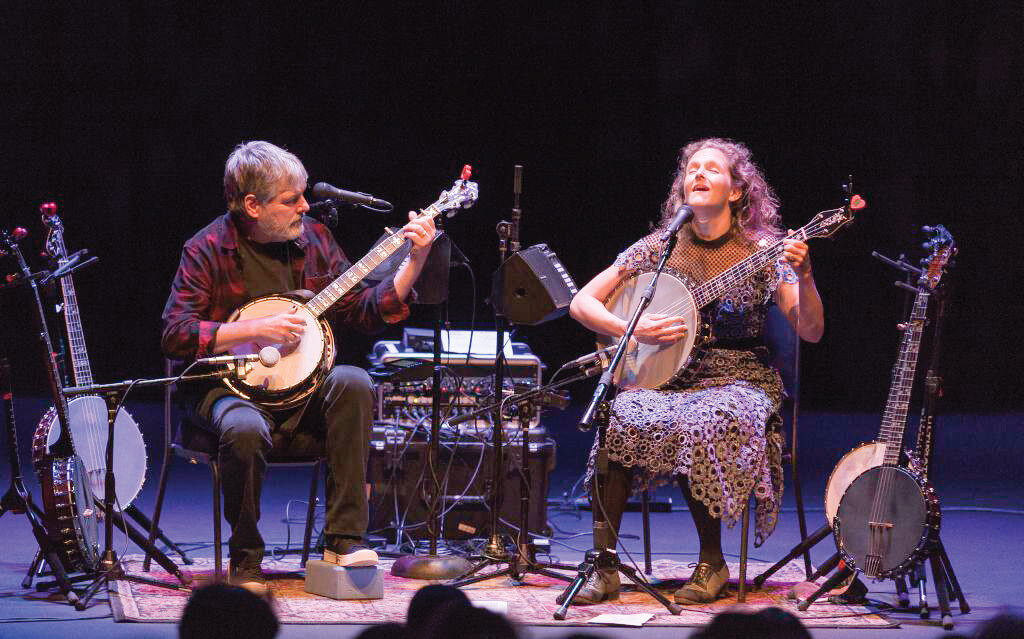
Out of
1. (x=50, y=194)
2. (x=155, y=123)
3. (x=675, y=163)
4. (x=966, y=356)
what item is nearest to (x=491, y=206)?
(x=675, y=163)

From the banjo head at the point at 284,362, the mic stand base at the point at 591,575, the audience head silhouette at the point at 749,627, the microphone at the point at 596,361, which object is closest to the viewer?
the audience head silhouette at the point at 749,627

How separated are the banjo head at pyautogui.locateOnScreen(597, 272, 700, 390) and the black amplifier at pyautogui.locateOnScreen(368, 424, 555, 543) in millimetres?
764

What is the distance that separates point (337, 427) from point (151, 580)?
2.64 ft

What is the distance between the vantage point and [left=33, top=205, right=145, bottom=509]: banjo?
4.16 metres

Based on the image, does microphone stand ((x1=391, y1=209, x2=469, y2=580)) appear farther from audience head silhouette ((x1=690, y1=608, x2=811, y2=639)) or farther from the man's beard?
audience head silhouette ((x1=690, y1=608, x2=811, y2=639))

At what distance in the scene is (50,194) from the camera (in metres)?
8.02

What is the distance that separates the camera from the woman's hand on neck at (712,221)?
4.34m

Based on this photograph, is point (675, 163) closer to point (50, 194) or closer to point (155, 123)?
point (155, 123)

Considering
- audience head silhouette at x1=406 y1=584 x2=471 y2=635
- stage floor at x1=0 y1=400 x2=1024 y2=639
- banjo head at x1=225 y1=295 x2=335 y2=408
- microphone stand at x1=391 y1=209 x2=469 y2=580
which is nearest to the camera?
audience head silhouette at x1=406 y1=584 x2=471 y2=635

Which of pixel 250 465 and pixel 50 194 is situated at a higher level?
pixel 50 194

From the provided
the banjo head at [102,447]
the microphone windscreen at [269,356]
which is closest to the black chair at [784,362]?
the microphone windscreen at [269,356]

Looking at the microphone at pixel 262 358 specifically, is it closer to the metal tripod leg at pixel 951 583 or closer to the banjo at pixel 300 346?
the banjo at pixel 300 346

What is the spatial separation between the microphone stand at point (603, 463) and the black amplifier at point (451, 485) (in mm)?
874

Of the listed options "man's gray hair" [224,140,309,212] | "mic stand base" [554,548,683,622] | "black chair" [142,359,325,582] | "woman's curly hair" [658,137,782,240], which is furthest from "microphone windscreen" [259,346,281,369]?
"woman's curly hair" [658,137,782,240]
